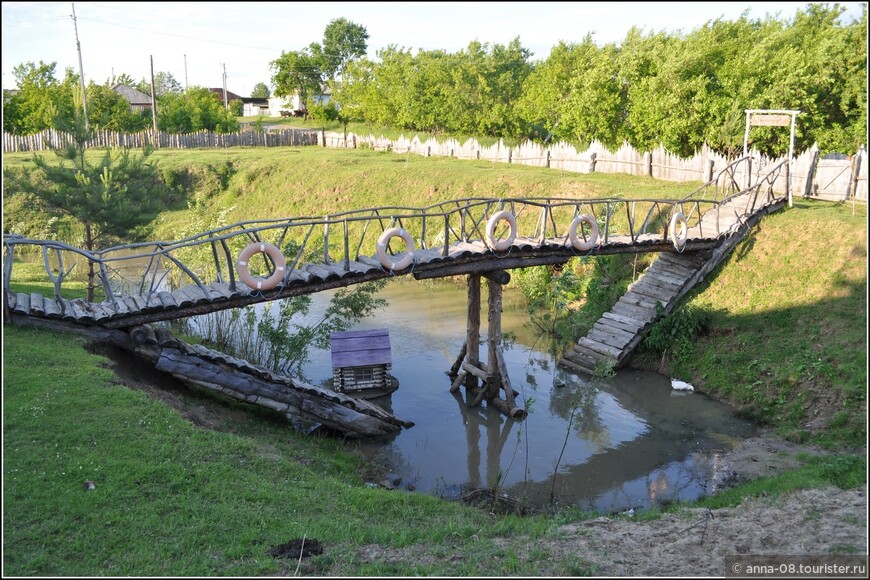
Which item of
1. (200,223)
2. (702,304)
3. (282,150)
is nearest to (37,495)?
(200,223)

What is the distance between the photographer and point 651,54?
2880cm

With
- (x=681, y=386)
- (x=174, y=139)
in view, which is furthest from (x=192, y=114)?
(x=681, y=386)

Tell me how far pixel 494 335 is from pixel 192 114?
38288mm

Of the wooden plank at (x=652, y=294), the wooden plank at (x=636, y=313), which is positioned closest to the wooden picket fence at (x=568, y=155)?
the wooden plank at (x=652, y=294)

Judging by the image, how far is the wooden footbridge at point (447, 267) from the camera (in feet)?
40.8

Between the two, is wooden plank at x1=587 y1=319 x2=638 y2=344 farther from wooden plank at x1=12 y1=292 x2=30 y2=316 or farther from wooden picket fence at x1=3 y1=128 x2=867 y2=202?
wooden plank at x1=12 y1=292 x2=30 y2=316

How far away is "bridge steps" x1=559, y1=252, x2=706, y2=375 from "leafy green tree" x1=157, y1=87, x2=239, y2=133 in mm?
35981

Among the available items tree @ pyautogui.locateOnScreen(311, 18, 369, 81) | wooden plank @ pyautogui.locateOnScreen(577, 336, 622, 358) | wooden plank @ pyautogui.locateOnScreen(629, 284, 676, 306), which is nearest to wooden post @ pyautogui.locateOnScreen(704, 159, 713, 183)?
wooden plank @ pyautogui.locateOnScreen(629, 284, 676, 306)

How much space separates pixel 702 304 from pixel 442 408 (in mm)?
7645

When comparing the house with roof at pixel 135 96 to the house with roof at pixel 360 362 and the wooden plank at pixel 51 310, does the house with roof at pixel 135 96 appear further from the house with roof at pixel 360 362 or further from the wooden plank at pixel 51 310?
the wooden plank at pixel 51 310

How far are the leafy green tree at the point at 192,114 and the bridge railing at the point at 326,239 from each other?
19.4 metres

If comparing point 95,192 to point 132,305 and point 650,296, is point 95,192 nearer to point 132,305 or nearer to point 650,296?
point 132,305

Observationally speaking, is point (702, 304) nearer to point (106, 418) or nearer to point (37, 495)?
point (106, 418)

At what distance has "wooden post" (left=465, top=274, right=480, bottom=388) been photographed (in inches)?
624
